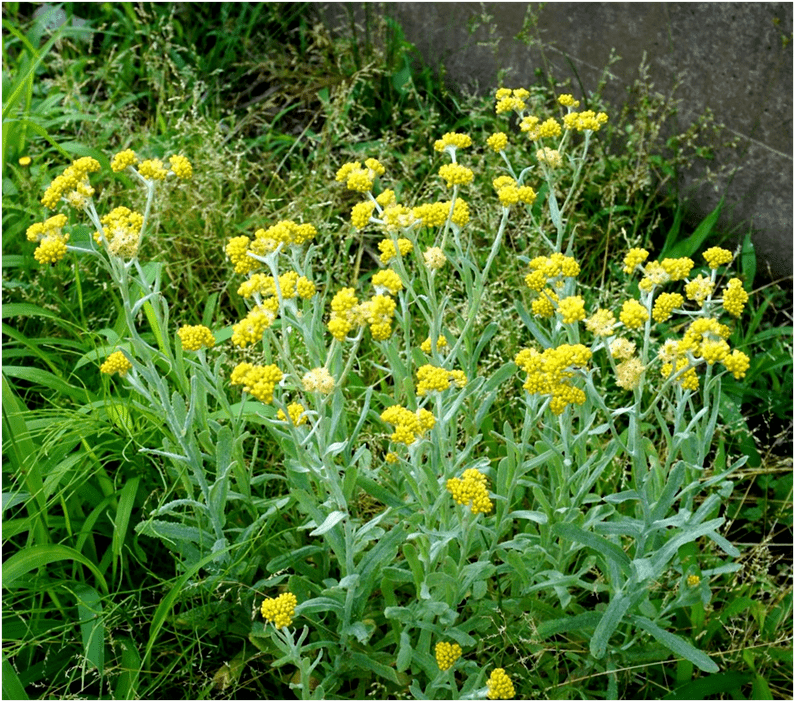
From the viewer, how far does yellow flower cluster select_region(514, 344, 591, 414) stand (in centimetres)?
149

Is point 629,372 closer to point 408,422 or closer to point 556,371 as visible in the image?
point 556,371

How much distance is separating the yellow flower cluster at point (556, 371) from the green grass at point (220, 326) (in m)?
0.47

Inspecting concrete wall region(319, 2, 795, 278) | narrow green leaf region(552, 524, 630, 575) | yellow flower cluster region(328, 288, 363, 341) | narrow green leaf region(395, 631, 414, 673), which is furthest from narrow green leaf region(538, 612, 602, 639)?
concrete wall region(319, 2, 795, 278)

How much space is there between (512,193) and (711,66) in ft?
5.26

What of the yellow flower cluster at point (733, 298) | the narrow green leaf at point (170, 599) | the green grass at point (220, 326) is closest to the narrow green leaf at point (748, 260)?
the green grass at point (220, 326)

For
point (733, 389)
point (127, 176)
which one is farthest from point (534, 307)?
point (127, 176)

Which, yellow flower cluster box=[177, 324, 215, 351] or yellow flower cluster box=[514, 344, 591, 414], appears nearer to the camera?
yellow flower cluster box=[514, 344, 591, 414]

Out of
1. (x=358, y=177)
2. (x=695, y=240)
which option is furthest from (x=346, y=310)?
(x=695, y=240)

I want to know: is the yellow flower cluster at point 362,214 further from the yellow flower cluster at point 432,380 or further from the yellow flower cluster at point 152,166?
the yellow flower cluster at point 152,166

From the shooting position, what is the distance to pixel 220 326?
265cm

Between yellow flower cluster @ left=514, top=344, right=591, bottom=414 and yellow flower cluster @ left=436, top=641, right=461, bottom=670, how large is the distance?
0.49 m

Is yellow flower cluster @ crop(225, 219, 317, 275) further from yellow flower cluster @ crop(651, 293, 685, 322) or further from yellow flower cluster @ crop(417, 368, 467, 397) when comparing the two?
yellow flower cluster @ crop(651, 293, 685, 322)

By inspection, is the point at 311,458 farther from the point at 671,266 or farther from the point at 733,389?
the point at 733,389

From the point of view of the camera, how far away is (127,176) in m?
3.06
